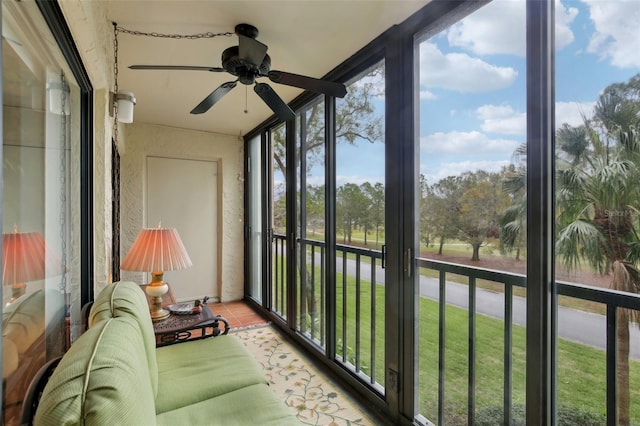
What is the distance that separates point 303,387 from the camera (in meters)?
2.27

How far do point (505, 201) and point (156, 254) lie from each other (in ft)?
6.48

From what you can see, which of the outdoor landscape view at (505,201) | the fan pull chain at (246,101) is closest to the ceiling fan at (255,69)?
the outdoor landscape view at (505,201)

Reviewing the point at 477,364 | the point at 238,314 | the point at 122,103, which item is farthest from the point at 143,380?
the point at 238,314

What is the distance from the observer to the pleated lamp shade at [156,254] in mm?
1898

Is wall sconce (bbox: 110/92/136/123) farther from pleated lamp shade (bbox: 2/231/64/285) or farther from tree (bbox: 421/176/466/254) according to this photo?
tree (bbox: 421/176/466/254)

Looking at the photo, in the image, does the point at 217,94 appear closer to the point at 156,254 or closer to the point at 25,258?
the point at 156,254

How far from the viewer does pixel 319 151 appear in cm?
273

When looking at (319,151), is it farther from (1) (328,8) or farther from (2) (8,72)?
(2) (8,72)

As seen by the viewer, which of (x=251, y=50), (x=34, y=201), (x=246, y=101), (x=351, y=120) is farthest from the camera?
(x=246, y=101)

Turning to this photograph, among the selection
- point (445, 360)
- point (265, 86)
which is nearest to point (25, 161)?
point (265, 86)

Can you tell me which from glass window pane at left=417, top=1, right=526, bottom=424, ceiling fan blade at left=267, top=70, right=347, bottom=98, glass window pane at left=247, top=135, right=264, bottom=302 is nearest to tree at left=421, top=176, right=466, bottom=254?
glass window pane at left=417, top=1, right=526, bottom=424

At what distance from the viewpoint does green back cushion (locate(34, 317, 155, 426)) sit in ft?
2.12

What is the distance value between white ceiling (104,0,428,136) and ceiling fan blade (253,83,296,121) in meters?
0.40

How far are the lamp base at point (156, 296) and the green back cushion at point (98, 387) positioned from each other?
121 cm
